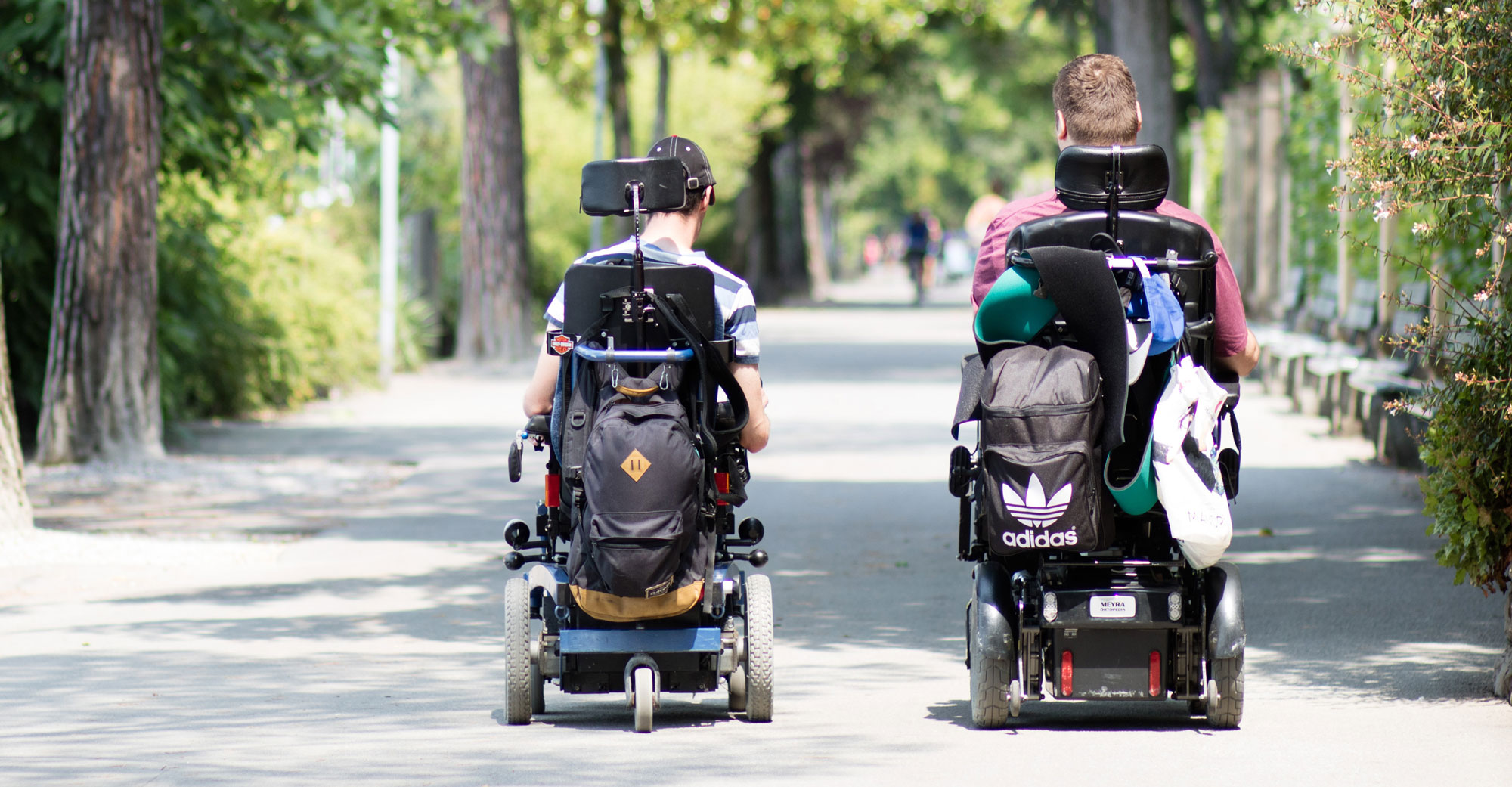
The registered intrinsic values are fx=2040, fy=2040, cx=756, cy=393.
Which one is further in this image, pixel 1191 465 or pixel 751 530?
pixel 751 530

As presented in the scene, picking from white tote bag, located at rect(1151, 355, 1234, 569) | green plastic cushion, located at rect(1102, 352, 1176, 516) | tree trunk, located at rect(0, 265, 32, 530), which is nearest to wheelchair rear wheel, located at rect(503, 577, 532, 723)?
green plastic cushion, located at rect(1102, 352, 1176, 516)

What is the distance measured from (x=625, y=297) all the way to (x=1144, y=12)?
14.8m

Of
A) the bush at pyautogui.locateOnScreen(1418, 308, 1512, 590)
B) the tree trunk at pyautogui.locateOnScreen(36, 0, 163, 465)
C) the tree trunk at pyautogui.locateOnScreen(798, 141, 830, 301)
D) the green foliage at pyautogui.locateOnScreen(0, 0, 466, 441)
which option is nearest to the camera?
the bush at pyautogui.locateOnScreen(1418, 308, 1512, 590)

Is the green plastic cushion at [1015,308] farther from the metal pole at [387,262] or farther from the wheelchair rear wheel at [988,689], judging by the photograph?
the metal pole at [387,262]

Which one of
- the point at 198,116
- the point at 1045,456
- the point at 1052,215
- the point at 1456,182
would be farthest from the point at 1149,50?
the point at 1045,456

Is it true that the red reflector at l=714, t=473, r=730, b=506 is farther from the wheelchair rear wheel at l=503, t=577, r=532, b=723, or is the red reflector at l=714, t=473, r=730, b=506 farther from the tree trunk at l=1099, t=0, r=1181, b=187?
the tree trunk at l=1099, t=0, r=1181, b=187

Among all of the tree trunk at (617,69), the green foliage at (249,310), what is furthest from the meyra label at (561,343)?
the tree trunk at (617,69)

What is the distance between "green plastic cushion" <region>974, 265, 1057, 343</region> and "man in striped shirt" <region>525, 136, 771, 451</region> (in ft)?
2.06

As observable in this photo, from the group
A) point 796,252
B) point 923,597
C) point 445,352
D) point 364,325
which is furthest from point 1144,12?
point 796,252

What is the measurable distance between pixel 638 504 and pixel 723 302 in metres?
0.63

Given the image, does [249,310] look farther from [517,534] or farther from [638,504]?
[638,504]

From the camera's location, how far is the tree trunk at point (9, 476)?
934 centimetres

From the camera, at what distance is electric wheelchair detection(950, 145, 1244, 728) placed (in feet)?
17.1

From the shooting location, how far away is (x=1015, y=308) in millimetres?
5367
